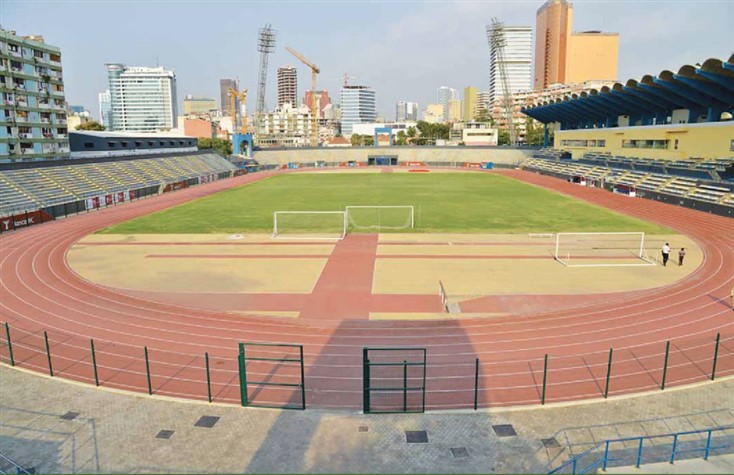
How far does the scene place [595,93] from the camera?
77500mm

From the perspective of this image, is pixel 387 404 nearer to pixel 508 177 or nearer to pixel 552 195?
pixel 552 195

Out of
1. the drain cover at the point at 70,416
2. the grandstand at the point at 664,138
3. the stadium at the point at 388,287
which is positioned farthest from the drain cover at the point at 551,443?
the grandstand at the point at 664,138

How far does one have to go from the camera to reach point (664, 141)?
65938 mm

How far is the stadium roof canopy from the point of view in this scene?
166ft

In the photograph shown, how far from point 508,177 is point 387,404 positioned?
277ft

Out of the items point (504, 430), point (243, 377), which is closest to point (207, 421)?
point (243, 377)

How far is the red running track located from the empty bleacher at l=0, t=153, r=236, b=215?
2853cm

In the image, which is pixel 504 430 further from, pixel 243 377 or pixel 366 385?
pixel 243 377

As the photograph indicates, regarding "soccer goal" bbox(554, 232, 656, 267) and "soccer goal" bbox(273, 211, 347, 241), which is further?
"soccer goal" bbox(273, 211, 347, 241)

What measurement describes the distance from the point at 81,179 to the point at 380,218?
3910cm

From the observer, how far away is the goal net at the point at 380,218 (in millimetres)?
42469

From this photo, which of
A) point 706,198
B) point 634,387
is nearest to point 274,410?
point 634,387

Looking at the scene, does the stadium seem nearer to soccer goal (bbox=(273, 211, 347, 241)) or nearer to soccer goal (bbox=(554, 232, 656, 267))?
soccer goal (bbox=(554, 232, 656, 267))

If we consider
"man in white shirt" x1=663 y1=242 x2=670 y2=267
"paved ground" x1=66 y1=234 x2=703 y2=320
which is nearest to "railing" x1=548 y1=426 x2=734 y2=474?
"paved ground" x1=66 y1=234 x2=703 y2=320
